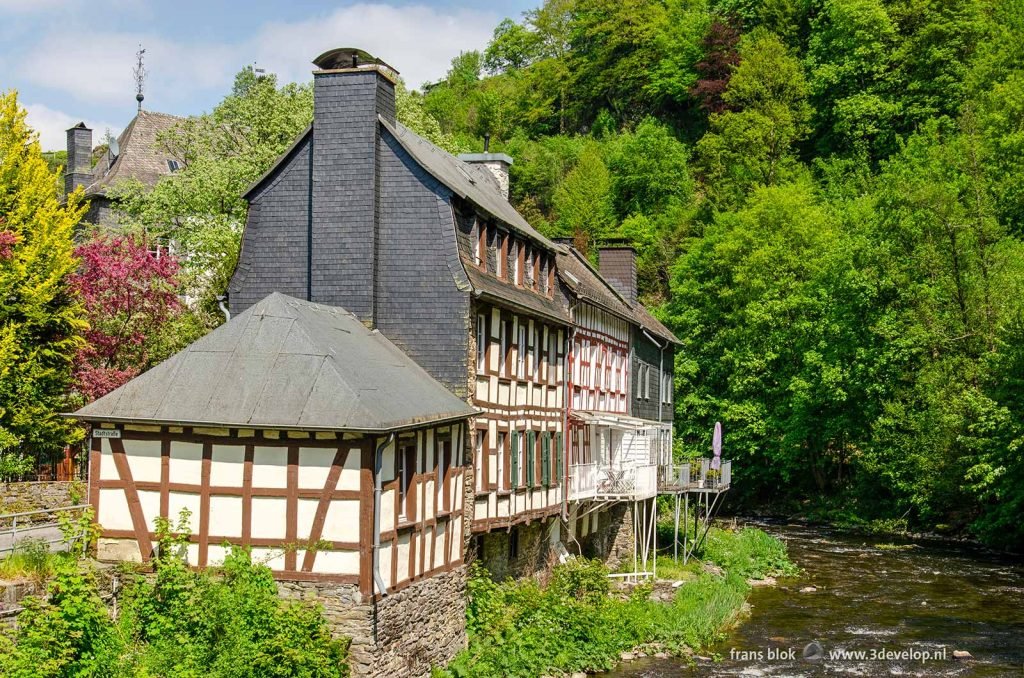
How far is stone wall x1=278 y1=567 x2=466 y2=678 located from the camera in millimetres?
17438

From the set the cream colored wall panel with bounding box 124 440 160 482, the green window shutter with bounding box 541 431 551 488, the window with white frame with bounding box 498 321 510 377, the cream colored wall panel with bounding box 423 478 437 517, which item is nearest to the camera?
the cream colored wall panel with bounding box 124 440 160 482

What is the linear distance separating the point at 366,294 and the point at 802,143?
6022cm

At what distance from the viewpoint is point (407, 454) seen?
19078 mm

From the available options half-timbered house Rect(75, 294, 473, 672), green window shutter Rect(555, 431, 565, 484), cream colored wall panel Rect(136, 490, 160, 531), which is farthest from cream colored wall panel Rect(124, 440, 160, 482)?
green window shutter Rect(555, 431, 565, 484)

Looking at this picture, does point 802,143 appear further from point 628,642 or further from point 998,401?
point 628,642

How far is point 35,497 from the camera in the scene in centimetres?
2614

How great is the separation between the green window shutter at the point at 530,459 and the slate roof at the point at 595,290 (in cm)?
432

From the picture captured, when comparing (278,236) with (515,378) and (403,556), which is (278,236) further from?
(403,556)

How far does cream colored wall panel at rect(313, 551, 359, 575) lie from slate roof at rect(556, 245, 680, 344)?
1265 centimetres

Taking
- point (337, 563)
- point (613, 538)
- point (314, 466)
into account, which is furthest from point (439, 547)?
point (613, 538)

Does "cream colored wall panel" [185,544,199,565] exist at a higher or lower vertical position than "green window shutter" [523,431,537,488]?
lower

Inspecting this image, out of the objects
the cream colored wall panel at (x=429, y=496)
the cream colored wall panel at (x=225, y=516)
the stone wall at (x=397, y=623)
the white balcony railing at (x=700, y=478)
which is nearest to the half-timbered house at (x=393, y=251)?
the cream colored wall panel at (x=429, y=496)

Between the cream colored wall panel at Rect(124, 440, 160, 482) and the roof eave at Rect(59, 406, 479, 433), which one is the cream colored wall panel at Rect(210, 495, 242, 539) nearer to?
the cream colored wall panel at Rect(124, 440, 160, 482)

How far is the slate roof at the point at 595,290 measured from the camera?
1172 inches
